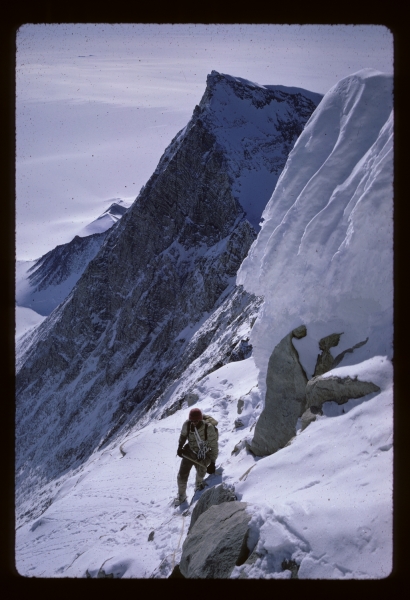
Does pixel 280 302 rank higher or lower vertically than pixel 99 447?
higher

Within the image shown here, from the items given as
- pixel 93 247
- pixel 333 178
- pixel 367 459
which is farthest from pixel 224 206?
pixel 93 247

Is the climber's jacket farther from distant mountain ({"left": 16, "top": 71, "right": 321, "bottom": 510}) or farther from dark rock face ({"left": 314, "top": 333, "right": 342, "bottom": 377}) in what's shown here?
distant mountain ({"left": 16, "top": 71, "right": 321, "bottom": 510})

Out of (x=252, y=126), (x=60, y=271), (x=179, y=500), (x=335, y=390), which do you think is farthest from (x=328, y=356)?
(x=60, y=271)

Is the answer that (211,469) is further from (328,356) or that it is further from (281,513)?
(281,513)

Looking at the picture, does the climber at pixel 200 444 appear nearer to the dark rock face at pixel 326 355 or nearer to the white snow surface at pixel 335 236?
the white snow surface at pixel 335 236

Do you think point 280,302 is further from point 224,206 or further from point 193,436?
point 224,206
